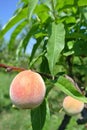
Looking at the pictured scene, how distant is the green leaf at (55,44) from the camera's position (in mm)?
999

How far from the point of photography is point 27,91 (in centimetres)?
93

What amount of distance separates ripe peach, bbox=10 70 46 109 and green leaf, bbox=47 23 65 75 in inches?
2.6

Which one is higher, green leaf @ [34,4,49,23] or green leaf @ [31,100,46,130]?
green leaf @ [34,4,49,23]

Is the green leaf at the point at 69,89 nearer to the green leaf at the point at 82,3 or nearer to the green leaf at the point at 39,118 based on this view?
the green leaf at the point at 39,118

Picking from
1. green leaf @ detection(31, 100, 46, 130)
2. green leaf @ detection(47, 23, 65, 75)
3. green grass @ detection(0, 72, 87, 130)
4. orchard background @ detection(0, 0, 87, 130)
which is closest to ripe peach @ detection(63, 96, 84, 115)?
orchard background @ detection(0, 0, 87, 130)

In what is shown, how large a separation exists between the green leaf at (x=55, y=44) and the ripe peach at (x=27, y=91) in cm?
7

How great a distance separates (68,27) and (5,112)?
524 centimetres

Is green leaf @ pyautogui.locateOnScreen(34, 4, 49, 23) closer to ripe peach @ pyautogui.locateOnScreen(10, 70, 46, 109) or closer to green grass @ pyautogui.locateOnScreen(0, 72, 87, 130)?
ripe peach @ pyautogui.locateOnScreen(10, 70, 46, 109)

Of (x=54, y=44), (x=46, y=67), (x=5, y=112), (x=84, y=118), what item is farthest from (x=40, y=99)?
(x=5, y=112)

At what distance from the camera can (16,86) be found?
0.95 metres

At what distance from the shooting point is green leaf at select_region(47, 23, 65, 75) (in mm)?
999

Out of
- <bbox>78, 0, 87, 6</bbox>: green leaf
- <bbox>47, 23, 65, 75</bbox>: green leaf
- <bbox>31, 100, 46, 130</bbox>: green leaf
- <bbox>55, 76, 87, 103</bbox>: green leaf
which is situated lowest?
<bbox>31, 100, 46, 130</bbox>: green leaf

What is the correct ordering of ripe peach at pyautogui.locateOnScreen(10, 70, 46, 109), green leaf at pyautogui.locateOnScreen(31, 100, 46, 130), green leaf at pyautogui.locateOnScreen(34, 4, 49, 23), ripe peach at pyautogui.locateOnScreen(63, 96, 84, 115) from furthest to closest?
ripe peach at pyautogui.locateOnScreen(63, 96, 84, 115)
green leaf at pyautogui.locateOnScreen(34, 4, 49, 23)
green leaf at pyautogui.locateOnScreen(31, 100, 46, 130)
ripe peach at pyautogui.locateOnScreen(10, 70, 46, 109)

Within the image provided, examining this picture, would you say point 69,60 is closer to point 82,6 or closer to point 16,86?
point 82,6
